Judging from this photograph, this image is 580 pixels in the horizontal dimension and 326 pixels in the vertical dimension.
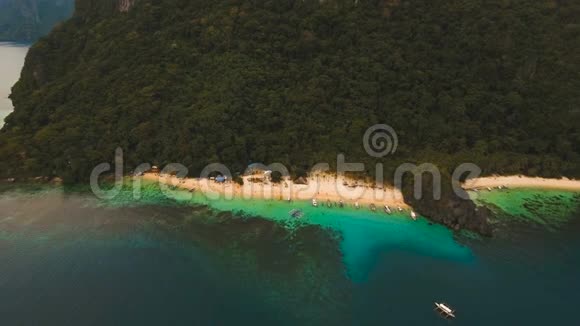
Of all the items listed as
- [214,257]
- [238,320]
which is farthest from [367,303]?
[214,257]

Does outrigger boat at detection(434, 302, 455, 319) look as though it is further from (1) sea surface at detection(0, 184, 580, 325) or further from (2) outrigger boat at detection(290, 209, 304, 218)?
(2) outrigger boat at detection(290, 209, 304, 218)

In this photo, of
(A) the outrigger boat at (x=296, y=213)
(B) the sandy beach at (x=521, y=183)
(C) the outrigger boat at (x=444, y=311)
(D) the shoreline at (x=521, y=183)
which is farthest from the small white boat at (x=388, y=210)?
(C) the outrigger boat at (x=444, y=311)

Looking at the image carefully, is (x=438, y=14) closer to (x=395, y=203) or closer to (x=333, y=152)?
(x=333, y=152)

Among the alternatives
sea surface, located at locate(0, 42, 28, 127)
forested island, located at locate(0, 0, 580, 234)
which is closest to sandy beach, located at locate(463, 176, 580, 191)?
forested island, located at locate(0, 0, 580, 234)

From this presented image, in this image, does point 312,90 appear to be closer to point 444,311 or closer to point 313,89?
point 313,89

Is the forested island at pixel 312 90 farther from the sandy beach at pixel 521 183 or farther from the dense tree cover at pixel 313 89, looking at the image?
the sandy beach at pixel 521 183

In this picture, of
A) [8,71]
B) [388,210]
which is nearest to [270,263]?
[388,210]

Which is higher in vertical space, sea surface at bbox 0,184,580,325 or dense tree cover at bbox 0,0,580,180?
dense tree cover at bbox 0,0,580,180
